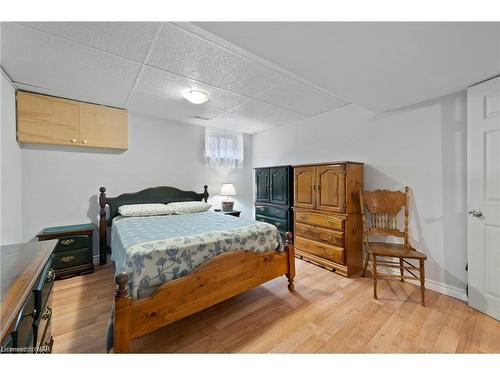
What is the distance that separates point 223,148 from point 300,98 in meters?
2.01

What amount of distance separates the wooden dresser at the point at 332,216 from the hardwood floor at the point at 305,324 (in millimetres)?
460

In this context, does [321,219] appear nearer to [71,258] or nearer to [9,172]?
[71,258]

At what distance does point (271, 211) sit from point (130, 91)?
9.26 feet

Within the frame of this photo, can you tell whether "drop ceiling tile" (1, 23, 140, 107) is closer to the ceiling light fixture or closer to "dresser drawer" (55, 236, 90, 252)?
the ceiling light fixture

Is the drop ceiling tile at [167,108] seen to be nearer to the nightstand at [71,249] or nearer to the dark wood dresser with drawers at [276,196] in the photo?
the dark wood dresser with drawers at [276,196]

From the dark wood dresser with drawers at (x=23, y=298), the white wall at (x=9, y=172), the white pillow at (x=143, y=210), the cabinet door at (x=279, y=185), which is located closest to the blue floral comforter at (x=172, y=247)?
the dark wood dresser with drawers at (x=23, y=298)

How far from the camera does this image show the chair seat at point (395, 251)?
201cm

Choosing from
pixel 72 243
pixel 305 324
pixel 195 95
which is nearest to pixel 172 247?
pixel 305 324

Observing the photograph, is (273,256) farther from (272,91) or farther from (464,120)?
(464,120)

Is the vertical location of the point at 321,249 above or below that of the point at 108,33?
below

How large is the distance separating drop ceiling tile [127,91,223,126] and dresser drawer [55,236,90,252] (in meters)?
2.02

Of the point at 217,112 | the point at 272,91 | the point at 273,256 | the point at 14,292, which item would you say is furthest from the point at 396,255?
the point at 217,112

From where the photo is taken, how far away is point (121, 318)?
1230mm

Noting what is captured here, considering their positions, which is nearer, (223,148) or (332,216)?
(332,216)
